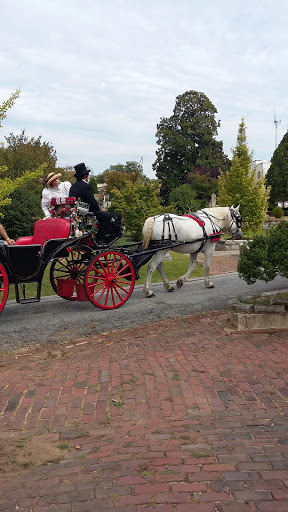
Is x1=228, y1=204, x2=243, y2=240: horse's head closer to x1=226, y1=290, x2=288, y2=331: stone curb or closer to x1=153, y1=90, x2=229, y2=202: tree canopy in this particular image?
x1=226, y1=290, x2=288, y2=331: stone curb

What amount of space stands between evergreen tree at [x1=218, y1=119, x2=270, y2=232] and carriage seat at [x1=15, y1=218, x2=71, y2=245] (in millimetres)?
11878

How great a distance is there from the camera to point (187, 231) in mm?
8148

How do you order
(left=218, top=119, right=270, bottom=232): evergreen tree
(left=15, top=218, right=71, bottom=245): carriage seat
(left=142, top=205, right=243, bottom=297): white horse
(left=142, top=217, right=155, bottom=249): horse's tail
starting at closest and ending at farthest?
(left=15, top=218, right=71, bottom=245): carriage seat
(left=142, top=217, right=155, bottom=249): horse's tail
(left=142, top=205, right=243, bottom=297): white horse
(left=218, top=119, right=270, bottom=232): evergreen tree

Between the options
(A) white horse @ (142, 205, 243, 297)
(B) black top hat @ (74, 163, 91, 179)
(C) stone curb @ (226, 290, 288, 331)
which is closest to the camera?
(C) stone curb @ (226, 290, 288, 331)

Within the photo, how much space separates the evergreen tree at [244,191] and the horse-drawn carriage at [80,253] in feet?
31.3


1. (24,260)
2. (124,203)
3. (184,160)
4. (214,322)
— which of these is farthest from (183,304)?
(184,160)

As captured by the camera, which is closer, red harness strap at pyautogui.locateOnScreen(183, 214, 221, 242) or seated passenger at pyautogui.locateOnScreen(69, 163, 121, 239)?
seated passenger at pyautogui.locateOnScreen(69, 163, 121, 239)

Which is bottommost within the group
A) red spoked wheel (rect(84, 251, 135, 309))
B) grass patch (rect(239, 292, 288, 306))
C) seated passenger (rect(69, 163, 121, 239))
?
grass patch (rect(239, 292, 288, 306))

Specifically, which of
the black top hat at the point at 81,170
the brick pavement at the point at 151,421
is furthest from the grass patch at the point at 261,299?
the black top hat at the point at 81,170

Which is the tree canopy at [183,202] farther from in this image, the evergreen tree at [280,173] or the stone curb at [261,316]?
the stone curb at [261,316]

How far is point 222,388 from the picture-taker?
439 cm

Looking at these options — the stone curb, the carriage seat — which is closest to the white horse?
the carriage seat

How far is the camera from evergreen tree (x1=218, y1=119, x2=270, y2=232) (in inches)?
680

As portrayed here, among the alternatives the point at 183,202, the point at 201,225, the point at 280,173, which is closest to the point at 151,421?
the point at 201,225
